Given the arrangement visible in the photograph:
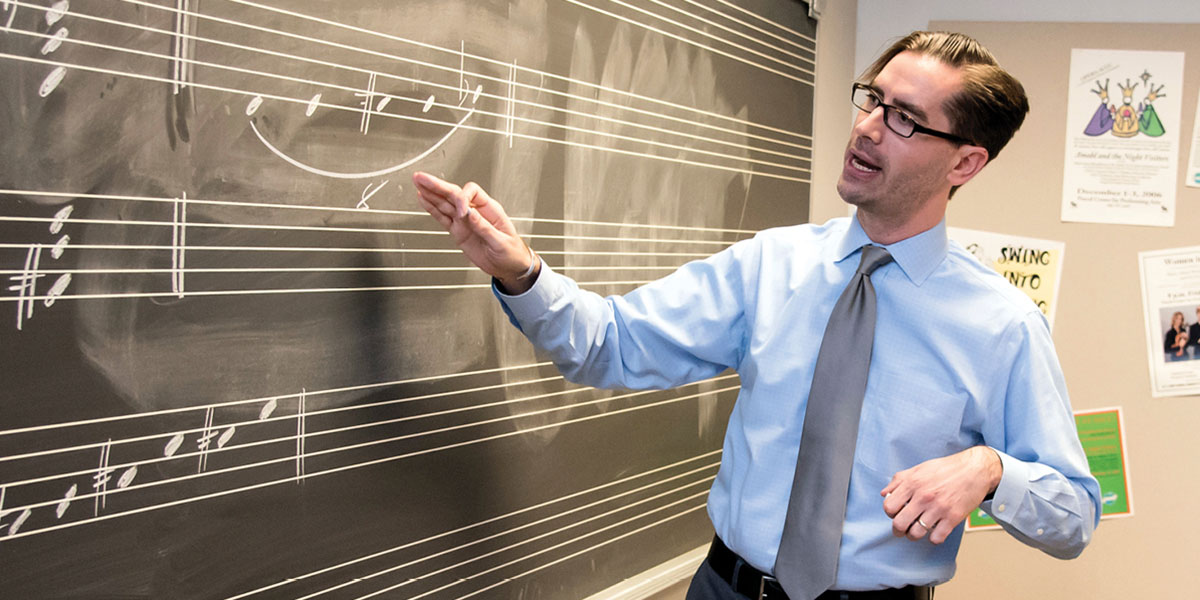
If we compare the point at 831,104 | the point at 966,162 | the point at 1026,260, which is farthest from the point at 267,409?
the point at 1026,260

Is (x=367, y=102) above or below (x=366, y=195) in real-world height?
above

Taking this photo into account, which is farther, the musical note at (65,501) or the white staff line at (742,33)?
the white staff line at (742,33)

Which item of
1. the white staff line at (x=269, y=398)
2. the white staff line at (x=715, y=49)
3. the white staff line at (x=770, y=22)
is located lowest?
the white staff line at (x=269, y=398)

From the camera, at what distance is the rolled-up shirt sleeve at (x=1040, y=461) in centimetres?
125

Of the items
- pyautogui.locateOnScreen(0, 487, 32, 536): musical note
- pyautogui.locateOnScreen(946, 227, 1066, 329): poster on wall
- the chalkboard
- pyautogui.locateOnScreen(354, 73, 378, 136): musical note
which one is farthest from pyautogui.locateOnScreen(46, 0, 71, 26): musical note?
Answer: pyautogui.locateOnScreen(946, 227, 1066, 329): poster on wall

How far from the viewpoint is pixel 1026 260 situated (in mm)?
2584

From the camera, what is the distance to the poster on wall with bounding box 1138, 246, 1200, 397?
2465 millimetres

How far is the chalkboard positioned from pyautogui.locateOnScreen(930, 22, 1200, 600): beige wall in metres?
1.28

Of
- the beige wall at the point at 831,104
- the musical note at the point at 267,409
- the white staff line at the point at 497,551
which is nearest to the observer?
the musical note at the point at 267,409

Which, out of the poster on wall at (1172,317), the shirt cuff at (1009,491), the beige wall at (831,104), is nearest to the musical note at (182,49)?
the shirt cuff at (1009,491)

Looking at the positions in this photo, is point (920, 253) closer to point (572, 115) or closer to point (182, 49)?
point (572, 115)

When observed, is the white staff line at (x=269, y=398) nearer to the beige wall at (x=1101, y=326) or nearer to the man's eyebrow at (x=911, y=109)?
the man's eyebrow at (x=911, y=109)

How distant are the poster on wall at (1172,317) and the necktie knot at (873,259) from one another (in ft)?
4.98

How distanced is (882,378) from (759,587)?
1.17ft
